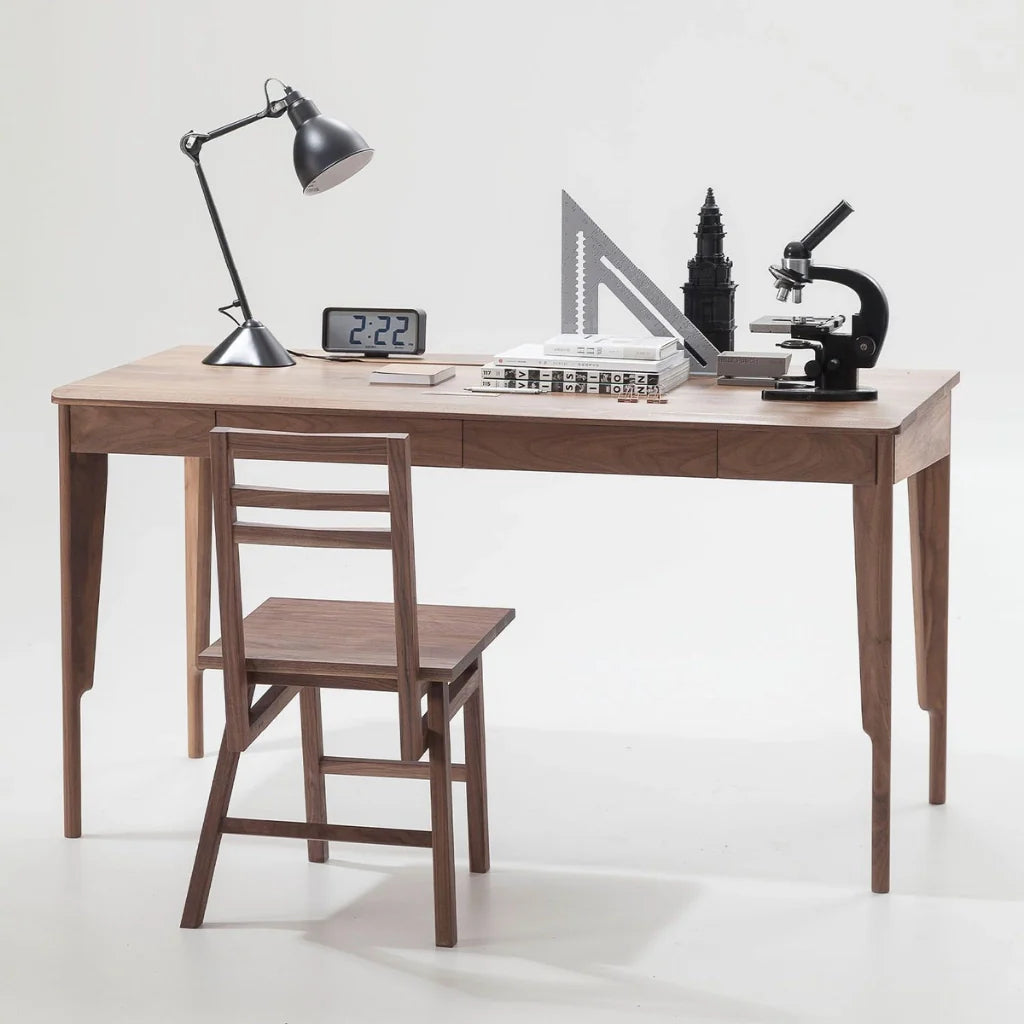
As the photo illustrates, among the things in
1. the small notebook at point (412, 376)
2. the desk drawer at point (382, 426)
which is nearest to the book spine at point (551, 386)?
the small notebook at point (412, 376)

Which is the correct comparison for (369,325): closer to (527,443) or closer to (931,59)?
(527,443)

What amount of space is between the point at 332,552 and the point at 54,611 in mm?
956

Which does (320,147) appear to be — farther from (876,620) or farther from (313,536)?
(876,620)

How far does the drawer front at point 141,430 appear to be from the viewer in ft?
12.1

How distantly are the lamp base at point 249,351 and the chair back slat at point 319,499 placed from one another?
1100 millimetres

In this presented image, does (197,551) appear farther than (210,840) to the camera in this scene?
Yes

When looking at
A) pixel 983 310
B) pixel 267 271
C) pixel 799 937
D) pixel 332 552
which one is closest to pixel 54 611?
pixel 332 552

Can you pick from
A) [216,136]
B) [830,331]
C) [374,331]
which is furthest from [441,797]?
[216,136]

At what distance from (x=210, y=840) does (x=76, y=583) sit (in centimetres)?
69

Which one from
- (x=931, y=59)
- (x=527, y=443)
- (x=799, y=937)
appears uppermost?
(x=931, y=59)

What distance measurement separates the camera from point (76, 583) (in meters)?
3.78

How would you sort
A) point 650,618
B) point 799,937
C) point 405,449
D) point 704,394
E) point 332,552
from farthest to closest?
point 332,552, point 650,618, point 704,394, point 799,937, point 405,449

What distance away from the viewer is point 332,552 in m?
5.95

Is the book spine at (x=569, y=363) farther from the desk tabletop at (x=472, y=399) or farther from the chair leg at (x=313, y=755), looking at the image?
the chair leg at (x=313, y=755)
